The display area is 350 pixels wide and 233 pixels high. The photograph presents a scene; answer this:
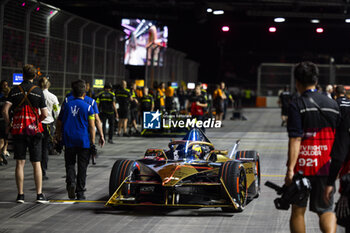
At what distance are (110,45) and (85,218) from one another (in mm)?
19298

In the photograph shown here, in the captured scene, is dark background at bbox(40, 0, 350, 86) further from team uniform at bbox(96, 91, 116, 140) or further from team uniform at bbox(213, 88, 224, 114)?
team uniform at bbox(96, 91, 116, 140)

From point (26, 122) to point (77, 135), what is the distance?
2.27 feet

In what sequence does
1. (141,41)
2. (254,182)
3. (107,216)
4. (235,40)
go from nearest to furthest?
(107,216) → (254,182) → (141,41) → (235,40)

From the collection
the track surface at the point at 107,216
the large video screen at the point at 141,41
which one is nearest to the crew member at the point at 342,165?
the track surface at the point at 107,216

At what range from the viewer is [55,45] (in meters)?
20.0

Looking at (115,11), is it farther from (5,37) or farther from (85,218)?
(85,218)

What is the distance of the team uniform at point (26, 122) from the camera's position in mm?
8883

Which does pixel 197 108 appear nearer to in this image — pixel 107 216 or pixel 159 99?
pixel 159 99

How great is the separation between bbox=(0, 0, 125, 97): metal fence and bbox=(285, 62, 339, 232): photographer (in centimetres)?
1155

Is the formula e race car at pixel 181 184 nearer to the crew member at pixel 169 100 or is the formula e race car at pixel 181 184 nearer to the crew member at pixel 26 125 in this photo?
the crew member at pixel 26 125

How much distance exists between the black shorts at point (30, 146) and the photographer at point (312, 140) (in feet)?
14.3

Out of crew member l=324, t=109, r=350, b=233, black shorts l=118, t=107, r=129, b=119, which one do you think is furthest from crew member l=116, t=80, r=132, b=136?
crew member l=324, t=109, r=350, b=233

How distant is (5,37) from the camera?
52.8ft

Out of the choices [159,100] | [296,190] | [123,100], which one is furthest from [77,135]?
[159,100]
